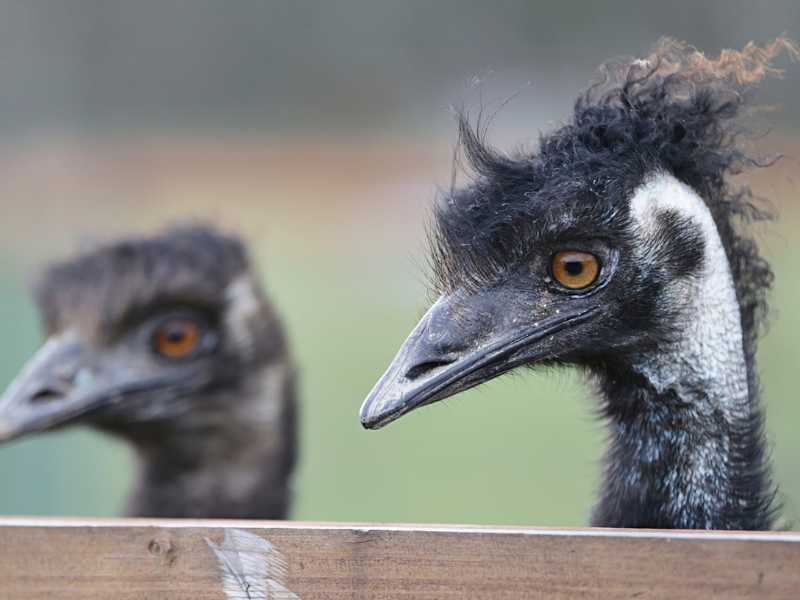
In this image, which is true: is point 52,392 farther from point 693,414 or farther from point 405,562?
point 405,562

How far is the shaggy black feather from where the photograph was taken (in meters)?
2.17

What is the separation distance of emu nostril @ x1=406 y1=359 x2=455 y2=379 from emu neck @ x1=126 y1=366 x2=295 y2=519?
1657 millimetres

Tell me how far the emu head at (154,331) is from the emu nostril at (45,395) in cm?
4

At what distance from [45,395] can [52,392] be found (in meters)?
0.03

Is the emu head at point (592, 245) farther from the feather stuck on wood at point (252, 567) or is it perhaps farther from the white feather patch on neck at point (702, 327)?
the feather stuck on wood at point (252, 567)

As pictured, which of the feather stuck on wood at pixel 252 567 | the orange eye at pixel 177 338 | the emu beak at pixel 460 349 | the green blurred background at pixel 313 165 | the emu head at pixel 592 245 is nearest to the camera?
the feather stuck on wood at pixel 252 567

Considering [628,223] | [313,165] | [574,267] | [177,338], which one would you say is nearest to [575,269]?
[574,267]

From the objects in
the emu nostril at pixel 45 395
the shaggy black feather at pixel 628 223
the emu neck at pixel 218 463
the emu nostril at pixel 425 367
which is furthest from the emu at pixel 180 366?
the emu nostril at pixel 425 367

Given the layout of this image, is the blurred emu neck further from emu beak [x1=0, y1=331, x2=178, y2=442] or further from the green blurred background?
the green blurred background

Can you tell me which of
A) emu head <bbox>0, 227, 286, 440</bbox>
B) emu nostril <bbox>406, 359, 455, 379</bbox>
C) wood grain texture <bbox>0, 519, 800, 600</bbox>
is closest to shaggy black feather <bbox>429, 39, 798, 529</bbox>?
emu nostril <bbox>406, 359, 455, 379</bbox>

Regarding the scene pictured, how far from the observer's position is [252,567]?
69.5 inches

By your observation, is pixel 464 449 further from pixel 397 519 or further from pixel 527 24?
pixel 527 24

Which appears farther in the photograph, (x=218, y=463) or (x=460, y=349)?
(x=218, y=463)

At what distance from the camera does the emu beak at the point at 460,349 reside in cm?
205
